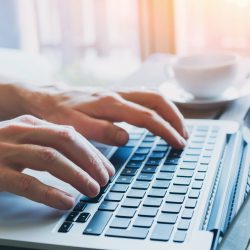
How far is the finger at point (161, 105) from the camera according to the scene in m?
0.69

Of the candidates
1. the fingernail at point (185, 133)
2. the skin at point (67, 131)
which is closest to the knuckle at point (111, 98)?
the skin at point (67, 131)

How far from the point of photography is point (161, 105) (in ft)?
2.34

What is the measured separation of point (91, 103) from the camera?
70 centimetres

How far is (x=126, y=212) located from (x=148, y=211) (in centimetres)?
2

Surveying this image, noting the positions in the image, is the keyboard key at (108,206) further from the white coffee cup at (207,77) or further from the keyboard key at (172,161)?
the white coffee cup at (207,77)

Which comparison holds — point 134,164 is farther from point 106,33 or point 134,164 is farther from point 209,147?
point 106,33

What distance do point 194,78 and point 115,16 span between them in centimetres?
105

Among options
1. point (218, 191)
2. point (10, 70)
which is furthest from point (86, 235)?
point (10, 70)

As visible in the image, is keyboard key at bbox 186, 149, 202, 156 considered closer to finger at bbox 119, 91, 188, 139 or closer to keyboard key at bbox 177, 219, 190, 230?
finger at bbox 119, 91, 188, 139

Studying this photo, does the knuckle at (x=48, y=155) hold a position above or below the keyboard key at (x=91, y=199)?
above

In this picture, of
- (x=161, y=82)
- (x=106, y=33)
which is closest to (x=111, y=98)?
(x=161, y=82)

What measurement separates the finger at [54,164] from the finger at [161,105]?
21cm

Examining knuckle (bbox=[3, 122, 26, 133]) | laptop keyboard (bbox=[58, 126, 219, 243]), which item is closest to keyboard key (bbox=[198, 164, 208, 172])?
laptop keyboard (bbox=[58, 126, 219, 243])

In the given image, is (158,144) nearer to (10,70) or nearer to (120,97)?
(120,97)
